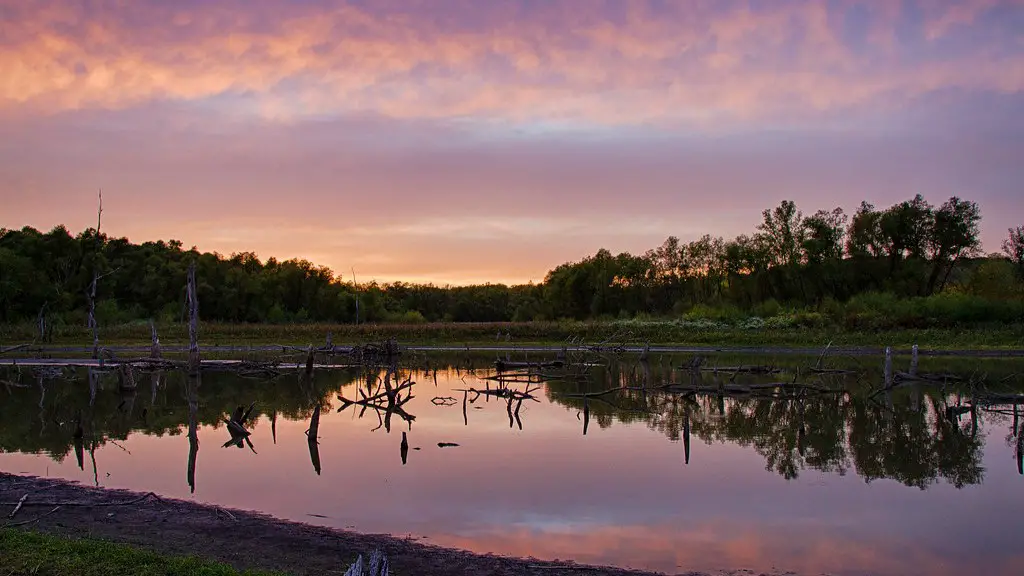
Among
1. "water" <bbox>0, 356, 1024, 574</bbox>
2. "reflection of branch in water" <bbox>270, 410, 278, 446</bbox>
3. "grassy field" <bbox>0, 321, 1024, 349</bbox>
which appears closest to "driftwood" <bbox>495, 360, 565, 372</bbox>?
"water" <bbox>0, 356, 1024, 574</bbox>

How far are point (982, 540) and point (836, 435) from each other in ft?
32.5

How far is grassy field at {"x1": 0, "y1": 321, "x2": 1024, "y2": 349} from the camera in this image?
5841cm

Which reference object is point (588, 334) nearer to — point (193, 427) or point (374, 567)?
point (193, 427)

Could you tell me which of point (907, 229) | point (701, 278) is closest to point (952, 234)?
point (907, 229)

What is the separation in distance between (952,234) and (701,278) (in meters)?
30.0

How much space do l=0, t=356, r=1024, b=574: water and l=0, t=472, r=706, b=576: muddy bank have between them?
1.02 meters

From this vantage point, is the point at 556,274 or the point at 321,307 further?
the point at 556,274

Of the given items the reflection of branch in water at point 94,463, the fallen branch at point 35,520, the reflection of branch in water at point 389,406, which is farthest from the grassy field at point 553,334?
the fallen branch at point 35,520

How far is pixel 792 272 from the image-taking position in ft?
274

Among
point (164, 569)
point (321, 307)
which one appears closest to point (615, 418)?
point (164, 569)

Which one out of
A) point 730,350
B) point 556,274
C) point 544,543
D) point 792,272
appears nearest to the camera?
point 544,543

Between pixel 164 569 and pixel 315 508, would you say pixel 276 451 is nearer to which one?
pixel 315 508

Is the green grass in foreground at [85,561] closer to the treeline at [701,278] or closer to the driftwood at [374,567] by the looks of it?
the driftwood at [374,567]

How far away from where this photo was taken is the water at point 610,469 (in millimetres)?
11875
